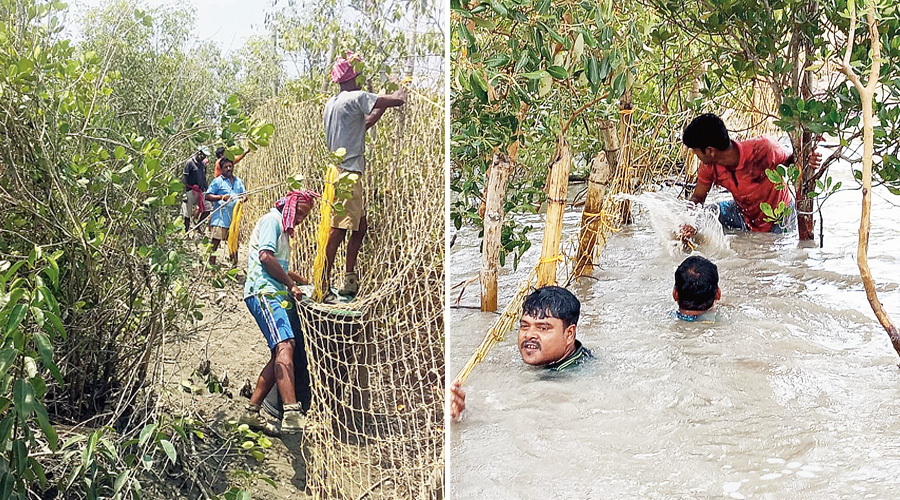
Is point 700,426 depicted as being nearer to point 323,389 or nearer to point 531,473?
point 531,473

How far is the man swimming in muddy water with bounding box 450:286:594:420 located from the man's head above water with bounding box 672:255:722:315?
0.86 meters

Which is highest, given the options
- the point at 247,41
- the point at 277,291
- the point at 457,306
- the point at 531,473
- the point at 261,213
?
the point at 247,41

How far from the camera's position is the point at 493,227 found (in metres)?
3.82

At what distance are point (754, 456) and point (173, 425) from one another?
1853 mm

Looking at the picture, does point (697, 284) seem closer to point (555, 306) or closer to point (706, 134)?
point (555, 306)

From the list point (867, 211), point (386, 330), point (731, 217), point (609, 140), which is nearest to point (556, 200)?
point (609, 140)

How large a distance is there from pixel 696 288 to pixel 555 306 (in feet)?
3.26

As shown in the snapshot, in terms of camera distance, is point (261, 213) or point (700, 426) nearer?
point (261, 213)

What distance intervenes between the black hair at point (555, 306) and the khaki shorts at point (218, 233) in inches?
64.2

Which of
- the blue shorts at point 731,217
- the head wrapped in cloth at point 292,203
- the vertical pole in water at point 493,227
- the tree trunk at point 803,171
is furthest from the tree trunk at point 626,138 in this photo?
the head wrapped in cloth at point 292,203

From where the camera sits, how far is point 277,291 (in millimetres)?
2268

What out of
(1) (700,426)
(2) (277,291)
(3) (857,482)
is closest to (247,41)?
(2) (277,291)

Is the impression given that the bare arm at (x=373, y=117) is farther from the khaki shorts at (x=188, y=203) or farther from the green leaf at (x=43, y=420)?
the green leaf at (x=43, y=420)

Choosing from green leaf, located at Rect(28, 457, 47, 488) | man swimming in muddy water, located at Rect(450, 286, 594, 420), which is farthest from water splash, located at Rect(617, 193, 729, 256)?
green leaf, located at Rect(28, 457, 47, 488)
